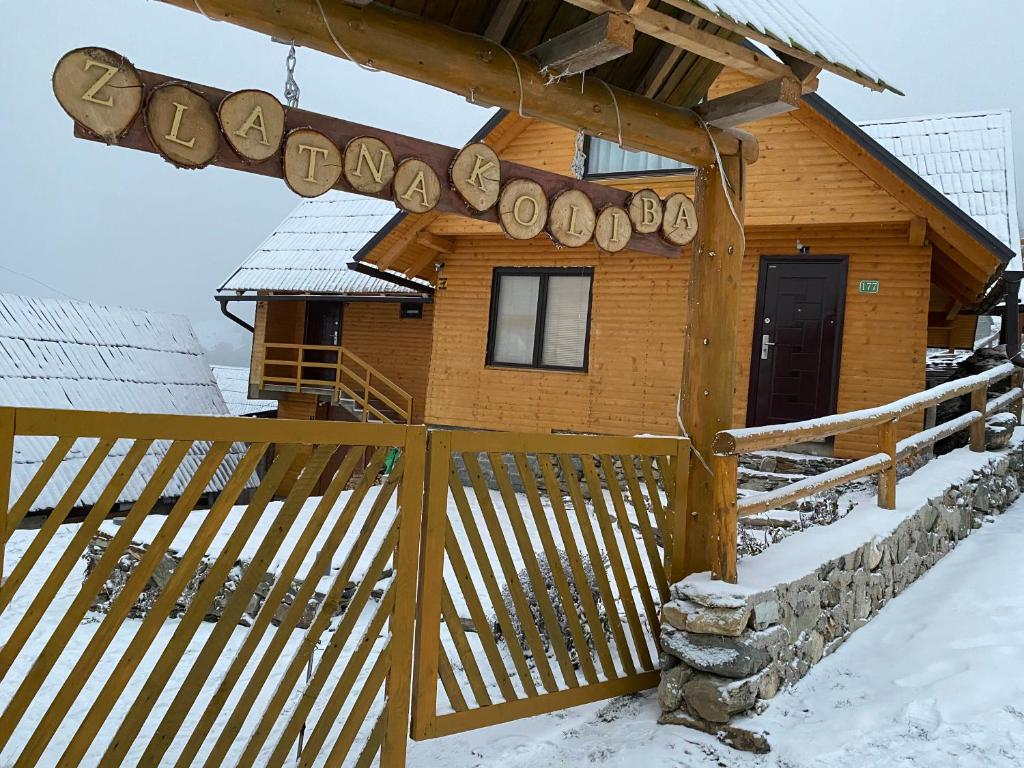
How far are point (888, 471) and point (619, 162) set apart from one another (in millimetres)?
6782


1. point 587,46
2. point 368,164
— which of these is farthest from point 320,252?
point 587,46

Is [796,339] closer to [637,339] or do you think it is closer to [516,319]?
[637,339]

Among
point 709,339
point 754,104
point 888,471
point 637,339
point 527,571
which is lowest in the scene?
point 527,571

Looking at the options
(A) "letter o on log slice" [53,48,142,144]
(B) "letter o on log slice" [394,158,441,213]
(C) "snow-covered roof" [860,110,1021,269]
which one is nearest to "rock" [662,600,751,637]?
(B) "letter o on log slice" [394,158,441,213]

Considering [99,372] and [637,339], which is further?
[99,372]

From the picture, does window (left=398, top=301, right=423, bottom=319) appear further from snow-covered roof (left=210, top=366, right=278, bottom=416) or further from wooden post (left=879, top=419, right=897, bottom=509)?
wooden post (left=879, top=419, right=897, bottom=509)

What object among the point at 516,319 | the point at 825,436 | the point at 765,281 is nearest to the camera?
the point at 825,436

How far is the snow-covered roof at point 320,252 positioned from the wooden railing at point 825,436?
10.9 meters

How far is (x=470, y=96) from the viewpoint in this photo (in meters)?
3.86

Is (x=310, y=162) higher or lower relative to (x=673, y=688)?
higher

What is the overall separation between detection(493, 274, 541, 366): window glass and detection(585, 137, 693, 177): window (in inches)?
72.4

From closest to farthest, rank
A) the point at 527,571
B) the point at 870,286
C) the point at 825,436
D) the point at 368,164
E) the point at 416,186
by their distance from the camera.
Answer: the point at 368,164, the point at 416,186, the point at 527,571, the point at 825,436, the point at 870,286

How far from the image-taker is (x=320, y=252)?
18531 millimetres

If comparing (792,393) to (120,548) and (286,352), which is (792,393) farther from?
(286,352)
